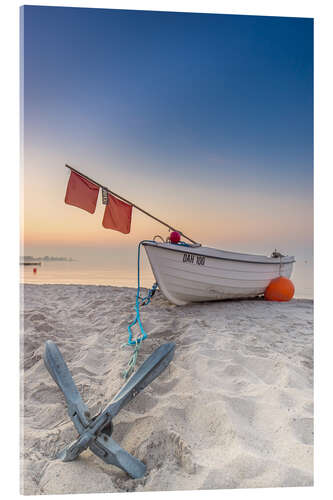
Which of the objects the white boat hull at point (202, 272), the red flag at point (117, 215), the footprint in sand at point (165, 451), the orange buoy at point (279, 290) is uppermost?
the red flag at point (117, 215)

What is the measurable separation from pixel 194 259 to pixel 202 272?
18 centimetres

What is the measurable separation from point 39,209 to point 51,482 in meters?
1.44

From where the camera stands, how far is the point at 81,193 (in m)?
2.97

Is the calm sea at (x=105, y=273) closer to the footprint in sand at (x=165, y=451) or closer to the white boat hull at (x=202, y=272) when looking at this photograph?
the white boat hull at (x=202, y=272)

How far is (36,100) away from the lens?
216 centimetres

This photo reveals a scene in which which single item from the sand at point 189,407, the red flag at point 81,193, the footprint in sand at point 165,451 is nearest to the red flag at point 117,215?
the red flag at point 81,193

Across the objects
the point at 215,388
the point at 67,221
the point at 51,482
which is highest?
the point at 67,221

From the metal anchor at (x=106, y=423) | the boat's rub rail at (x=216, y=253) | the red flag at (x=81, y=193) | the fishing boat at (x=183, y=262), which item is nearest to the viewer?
the metal anchor at (x=106, y=423)

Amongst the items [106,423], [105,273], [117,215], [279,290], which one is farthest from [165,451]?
[279,290]

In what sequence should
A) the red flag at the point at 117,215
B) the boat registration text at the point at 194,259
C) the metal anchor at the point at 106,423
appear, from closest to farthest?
the metal anchor at the point at 106,423 < the red flag at the point at 117,215 < the boat registration text at the point at 194,259

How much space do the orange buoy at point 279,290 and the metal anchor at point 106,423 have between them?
10.2ft

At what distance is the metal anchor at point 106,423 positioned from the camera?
1.38m
